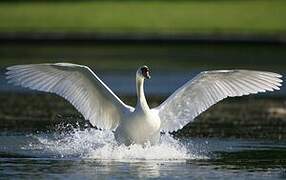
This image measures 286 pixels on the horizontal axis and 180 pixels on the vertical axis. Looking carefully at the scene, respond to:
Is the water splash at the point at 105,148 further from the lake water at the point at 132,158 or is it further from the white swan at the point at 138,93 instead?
the white swan at the point at 138,93

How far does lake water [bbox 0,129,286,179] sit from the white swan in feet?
1.09

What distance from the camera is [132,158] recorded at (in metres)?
17.0

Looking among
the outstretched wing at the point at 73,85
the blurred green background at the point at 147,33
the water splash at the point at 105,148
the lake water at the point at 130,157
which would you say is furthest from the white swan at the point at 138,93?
the blurred green background at the point at 147,33

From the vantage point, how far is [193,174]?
50.1 feet

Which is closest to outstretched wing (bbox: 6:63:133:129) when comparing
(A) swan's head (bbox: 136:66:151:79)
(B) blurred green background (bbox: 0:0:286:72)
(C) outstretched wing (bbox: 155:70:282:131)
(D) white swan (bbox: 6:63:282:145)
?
(D) white swan (bbox: 6:63:282:145)

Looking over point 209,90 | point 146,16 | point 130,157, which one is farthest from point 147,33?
point 130,157

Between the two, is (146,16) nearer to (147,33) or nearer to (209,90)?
(147,33)

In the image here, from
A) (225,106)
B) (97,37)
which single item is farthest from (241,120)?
(97,37)

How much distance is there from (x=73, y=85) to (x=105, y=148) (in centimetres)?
114

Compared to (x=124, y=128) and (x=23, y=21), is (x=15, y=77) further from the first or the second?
(x=23, y=21)

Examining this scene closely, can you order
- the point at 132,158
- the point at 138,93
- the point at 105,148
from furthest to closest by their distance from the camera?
the point at 105,148 < the point at 138,93 < the point at 132,158

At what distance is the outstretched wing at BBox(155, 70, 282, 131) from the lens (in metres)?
18.2

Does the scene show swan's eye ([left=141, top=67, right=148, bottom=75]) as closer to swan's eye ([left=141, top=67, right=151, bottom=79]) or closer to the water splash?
swan's eye ([left=141, top=67, right=151, bottom=79])

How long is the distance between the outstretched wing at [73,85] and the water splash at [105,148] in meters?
0.55
